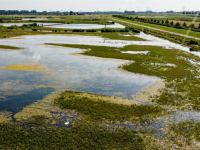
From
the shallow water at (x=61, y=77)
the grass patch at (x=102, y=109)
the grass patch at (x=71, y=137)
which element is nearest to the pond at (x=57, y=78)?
the shallow water at (x=61, y=77)

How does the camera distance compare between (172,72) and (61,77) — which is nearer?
(61,77)

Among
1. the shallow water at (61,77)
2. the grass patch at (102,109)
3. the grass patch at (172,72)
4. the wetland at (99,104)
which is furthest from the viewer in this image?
the shallow water at (61,77)

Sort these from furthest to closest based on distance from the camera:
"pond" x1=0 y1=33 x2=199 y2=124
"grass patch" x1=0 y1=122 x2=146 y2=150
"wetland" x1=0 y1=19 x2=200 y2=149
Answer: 1. "pond" x1=0 y1=33 x2=199 y2=124
2. "wetland" x1=0 y1=19 x2=200 y2=149
3. "grass patch" x1=0 y1=122 x2=146 y2=150

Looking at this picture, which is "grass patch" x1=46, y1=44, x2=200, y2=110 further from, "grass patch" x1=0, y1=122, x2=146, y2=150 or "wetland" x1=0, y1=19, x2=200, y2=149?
"grass patch" x1=0, y1=122, x2=146, y2=150

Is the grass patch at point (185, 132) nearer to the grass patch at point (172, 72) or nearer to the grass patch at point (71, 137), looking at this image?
the grass patch at point (71, 137)

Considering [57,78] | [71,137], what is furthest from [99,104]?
[57,78]

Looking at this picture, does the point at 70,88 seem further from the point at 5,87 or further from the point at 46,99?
the point at 5,87

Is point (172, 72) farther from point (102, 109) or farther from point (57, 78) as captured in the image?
point (57, 78)

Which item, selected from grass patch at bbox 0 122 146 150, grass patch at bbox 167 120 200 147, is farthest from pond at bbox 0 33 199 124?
grass patch at bbox 0 122 146 150
